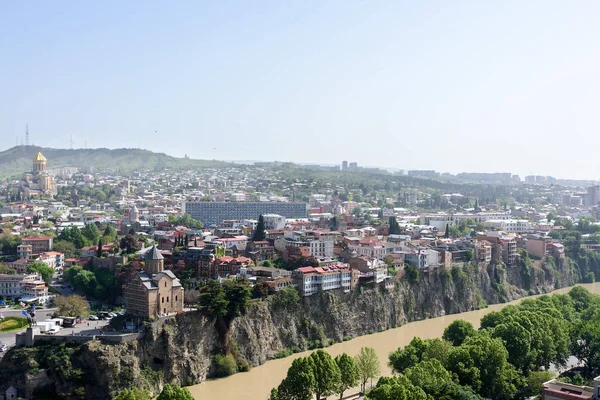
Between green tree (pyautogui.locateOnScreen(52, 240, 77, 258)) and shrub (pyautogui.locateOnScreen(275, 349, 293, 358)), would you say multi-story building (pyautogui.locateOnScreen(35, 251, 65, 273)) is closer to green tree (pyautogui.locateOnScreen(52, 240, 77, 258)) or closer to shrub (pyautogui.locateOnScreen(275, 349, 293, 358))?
green tree (pyautogui.locateOnScreen(52, 240, 77, 258))

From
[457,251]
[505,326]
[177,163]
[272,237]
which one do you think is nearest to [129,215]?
[272,237]

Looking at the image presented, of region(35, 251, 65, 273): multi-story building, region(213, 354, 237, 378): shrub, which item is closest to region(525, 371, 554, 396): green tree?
region(213, 354, 237, 378): shrub

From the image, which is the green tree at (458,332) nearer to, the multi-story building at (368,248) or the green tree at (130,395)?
the multi-story building at (368,248)

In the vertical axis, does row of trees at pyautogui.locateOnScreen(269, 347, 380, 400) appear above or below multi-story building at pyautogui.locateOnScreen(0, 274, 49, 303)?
below

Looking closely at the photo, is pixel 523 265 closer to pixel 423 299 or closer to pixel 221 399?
pixel 423 299

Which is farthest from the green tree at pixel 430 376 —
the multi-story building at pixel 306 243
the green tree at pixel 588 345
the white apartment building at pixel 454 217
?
the white apartment building at pixel 454 217

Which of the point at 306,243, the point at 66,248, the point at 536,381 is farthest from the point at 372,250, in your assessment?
the point at 66,248
